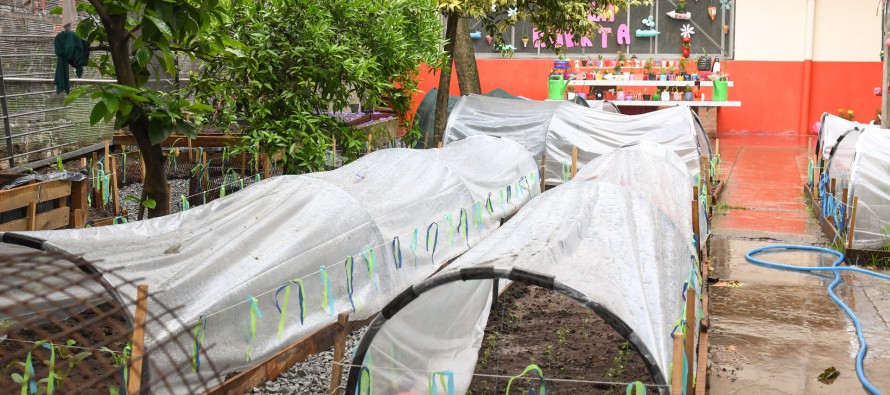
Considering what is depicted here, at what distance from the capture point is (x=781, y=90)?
21734mm

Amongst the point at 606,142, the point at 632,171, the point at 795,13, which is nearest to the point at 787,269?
the point at 632,171

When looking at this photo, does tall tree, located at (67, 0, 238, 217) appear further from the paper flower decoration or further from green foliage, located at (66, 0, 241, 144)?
the paper flower decoration

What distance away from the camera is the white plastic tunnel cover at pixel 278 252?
4984 mm

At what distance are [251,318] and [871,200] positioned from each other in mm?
6677

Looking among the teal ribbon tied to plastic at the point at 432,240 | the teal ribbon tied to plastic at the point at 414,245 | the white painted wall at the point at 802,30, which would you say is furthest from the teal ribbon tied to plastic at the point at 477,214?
the white painted wall at the point at 802,30

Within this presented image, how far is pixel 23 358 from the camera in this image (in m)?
5.38

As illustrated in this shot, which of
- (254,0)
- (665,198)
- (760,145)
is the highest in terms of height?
(254,0)

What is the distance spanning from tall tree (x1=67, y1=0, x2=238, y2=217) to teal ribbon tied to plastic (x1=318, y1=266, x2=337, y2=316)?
4.20ft

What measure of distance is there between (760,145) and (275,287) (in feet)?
53.4

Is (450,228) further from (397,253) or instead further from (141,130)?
(141,130)

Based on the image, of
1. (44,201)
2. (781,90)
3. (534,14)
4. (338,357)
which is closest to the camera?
(338,357)

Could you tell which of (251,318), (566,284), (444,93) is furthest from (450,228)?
(444,93)

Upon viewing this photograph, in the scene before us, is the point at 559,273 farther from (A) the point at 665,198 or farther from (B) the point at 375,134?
(B) the point at 375,134

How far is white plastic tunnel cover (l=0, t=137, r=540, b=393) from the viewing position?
4984 mm
